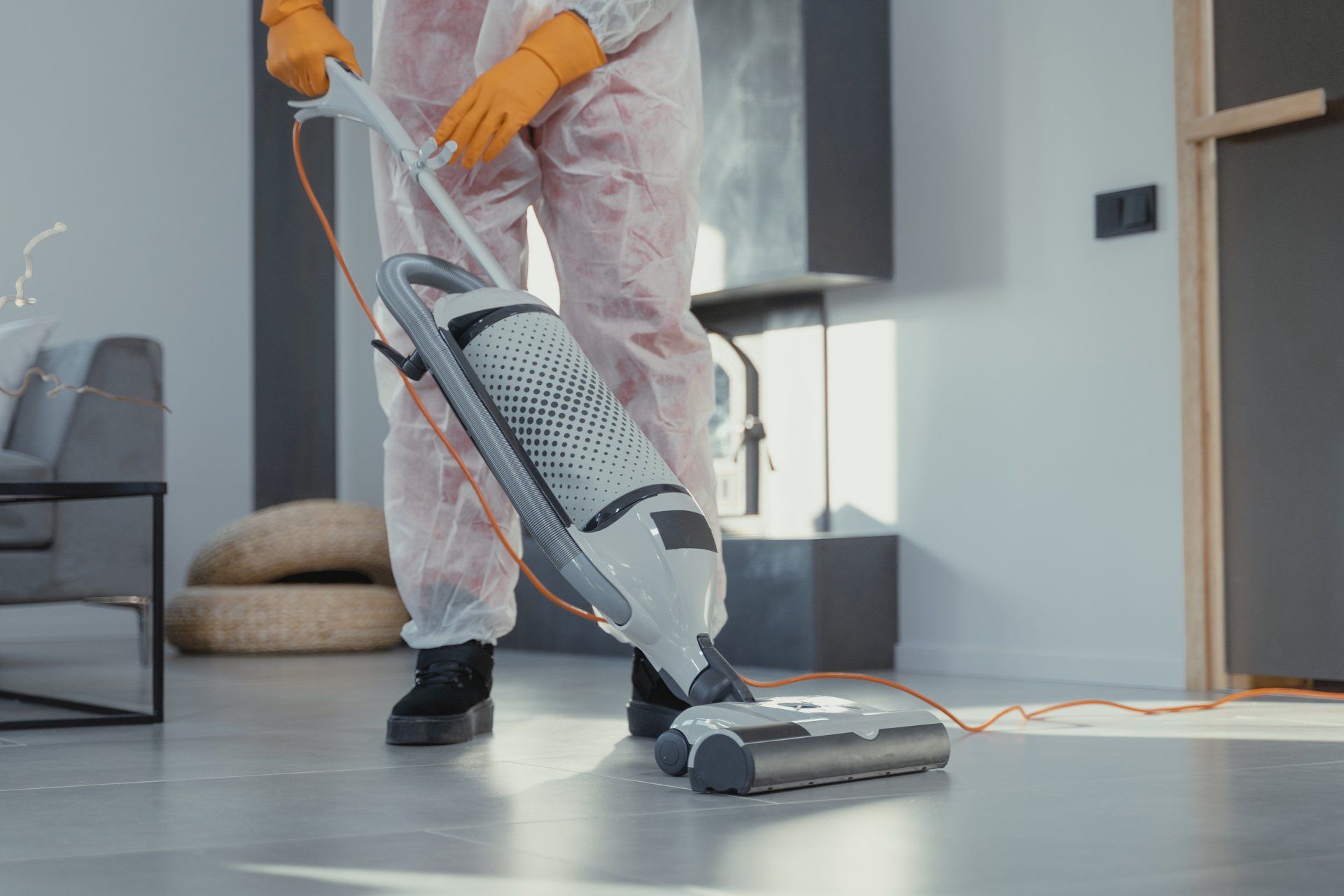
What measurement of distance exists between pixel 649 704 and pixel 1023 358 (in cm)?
133

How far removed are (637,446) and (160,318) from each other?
11.3 feet

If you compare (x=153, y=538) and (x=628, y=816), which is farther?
(x=153, y=538)

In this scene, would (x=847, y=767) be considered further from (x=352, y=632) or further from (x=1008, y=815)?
(x=352, y=632)

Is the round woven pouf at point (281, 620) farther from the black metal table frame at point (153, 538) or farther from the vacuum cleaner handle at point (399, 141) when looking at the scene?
the vacuum cleaner handle at point (399, 141)

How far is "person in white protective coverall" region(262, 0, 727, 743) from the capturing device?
1.66 metres

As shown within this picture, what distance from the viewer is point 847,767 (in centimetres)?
124

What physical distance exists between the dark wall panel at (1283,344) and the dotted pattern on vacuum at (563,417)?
1.32 metres

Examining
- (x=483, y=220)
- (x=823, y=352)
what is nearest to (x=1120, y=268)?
(x=823, y=352)

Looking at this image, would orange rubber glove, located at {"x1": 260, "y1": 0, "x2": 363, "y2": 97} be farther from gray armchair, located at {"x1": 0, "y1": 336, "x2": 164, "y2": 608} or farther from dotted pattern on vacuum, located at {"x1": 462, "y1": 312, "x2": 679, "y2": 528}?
gray armchair, located at {"x1": 0, "y1": 336, "x2": 164, "y2": 608}

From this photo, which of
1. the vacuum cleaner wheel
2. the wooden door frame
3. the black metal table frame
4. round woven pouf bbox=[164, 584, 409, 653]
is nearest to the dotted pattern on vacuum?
the vacuum cleaner wheel

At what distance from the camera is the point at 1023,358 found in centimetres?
271

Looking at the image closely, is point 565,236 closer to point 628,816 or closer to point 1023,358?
point 628,816

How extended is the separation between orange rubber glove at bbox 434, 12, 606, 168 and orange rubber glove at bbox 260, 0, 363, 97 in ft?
0.55

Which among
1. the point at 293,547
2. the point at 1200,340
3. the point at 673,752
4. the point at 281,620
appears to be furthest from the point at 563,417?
the point at 293,547
